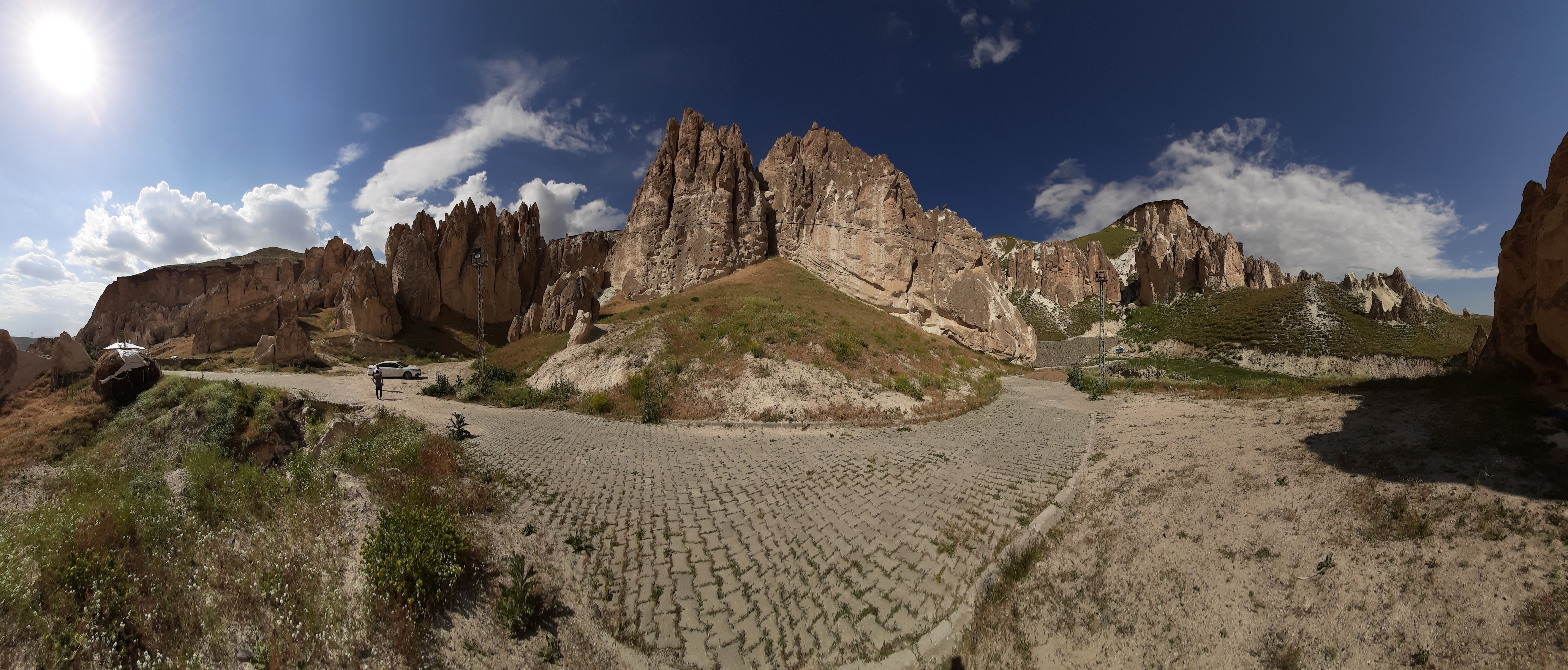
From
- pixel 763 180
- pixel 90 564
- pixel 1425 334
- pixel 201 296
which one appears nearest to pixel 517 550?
pixel 90 564

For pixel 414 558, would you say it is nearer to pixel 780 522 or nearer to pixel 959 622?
pixel 780 522

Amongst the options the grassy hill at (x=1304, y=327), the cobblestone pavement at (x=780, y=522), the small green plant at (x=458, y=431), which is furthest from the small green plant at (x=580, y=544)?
the grassy hill at (x=1304, y=327)

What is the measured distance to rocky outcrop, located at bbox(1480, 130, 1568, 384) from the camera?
592cm

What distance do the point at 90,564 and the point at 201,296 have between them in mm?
82906

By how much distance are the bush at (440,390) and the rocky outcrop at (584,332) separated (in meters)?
4.94

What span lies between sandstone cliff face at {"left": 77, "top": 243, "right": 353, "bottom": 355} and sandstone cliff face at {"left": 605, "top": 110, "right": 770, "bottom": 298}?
28929 millimetres

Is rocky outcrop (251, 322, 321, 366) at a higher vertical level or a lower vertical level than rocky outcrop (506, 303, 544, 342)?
lower

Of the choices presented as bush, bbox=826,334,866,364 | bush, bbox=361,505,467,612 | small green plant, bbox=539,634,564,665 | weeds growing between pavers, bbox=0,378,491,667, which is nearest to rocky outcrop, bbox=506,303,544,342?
bush, bbox=826,334,866,364

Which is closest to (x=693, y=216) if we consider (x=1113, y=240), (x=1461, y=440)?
(x=1461, y=440)

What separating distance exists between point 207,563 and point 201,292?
9228cm

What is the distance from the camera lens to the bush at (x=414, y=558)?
12.4 feet

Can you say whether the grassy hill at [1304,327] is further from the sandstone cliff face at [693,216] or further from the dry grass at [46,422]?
the dry grass at [46,422]

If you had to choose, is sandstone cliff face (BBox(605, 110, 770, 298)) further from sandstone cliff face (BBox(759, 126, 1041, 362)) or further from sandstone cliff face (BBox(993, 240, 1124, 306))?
sandstone cliff face (BBox(993, 240, 1124, 306))

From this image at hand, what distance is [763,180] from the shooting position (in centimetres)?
4691
